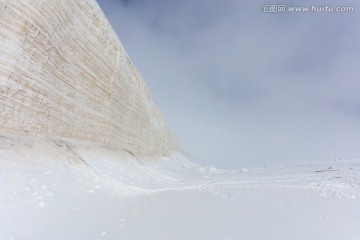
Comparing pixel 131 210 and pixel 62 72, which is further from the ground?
pixel 62 72

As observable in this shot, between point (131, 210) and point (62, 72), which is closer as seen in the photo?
point (131, 210)

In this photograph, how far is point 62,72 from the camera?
7848 millimetres

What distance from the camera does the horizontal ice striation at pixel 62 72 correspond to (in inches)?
225

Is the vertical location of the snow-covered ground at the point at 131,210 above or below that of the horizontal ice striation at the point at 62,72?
below

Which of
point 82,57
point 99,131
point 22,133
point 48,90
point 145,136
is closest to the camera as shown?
point 22,133

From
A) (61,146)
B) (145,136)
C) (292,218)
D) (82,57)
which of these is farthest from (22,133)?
(145,136)

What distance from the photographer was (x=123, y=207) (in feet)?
16.9

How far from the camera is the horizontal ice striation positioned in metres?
5.72

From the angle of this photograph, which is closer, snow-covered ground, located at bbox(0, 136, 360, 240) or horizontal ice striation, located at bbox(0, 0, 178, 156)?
snow-covered ground, located at bbox(0, 136, 360, 240)

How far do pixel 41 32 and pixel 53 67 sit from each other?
1054 millimetres

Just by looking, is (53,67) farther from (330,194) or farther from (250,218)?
(330,194)

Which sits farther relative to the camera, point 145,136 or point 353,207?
point 145,136

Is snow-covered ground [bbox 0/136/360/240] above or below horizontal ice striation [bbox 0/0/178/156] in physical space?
below

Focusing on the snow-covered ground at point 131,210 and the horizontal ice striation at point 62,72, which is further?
the horizontal ice striation at point 62,72
